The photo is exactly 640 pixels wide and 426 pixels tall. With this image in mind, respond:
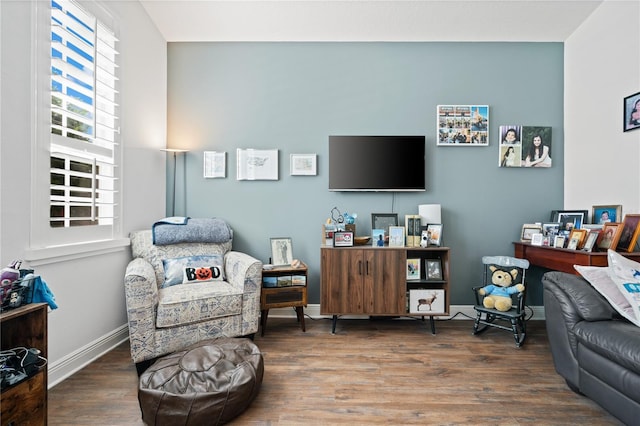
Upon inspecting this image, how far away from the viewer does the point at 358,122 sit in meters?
3.21

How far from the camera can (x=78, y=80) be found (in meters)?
2.12

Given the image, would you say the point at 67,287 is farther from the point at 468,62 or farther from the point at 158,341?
the point at 468,62

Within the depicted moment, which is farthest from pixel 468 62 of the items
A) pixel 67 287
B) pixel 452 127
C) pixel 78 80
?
pixel 67 287

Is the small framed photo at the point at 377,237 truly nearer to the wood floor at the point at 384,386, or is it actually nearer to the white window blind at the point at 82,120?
the wood floor at the point at 384,386

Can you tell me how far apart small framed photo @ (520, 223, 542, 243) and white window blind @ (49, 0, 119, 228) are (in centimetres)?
379

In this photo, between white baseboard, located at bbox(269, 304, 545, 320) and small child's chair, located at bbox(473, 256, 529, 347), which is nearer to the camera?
small child's chair, located at bbox(473, 256, 529, 347)

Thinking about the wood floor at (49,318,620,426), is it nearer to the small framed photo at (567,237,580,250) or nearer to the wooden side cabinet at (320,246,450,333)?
the wooden side cabinet at (320,246,450,333)

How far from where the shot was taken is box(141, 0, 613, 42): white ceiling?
2.73m

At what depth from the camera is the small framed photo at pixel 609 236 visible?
2287 mm

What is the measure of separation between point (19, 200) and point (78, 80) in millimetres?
942

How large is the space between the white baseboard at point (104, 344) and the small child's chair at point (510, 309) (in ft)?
0.76

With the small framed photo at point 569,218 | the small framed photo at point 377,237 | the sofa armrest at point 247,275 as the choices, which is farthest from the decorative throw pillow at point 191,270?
the small framed photo at point 569,218

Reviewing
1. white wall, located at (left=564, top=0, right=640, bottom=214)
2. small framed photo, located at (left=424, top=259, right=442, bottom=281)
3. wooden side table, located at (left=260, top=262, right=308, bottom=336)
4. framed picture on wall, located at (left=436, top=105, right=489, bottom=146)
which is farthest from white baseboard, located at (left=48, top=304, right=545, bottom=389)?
framed picture on wall, located at (left=436, top=105, right=489, bottom=146)

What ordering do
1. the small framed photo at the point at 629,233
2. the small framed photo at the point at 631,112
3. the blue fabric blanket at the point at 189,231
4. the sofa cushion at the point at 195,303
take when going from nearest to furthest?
the sofa cushion at the point at 195,303 → the small framed photo at the point at 629,233 → the small framed photo at the point at 631,112 → the blue fabric blanket at the point at 189,231
